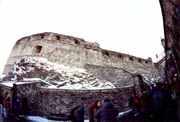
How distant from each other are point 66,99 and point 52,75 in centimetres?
433

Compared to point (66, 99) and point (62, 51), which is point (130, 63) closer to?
point (62, 51)

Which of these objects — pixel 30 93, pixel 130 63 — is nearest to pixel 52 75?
pixel 30 93

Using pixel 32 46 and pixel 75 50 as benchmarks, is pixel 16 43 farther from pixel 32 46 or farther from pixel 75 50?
pixel 75 50

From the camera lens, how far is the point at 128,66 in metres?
23.4

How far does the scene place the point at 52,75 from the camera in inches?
531

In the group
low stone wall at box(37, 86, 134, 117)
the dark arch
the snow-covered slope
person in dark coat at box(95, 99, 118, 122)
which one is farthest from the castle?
person in dark coat at box(95, 99, 118, 122)

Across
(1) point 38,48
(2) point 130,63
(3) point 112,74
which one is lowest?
(3) point 112,74

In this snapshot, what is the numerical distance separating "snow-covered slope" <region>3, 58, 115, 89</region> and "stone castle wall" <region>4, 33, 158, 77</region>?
2444 mm

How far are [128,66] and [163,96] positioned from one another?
2032 cm

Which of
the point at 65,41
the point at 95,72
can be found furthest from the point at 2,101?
the point at 65,41

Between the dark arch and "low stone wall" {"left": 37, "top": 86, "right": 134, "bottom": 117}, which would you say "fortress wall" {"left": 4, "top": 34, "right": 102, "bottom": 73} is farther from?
the dark arch

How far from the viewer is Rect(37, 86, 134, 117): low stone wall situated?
10.0 meters

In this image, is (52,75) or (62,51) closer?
(52,75)

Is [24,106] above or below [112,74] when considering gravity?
below
